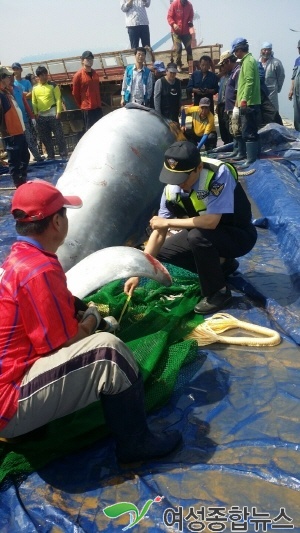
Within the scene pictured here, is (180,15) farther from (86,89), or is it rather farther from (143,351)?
(143,351)

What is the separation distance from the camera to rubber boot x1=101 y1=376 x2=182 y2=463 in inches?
86.1

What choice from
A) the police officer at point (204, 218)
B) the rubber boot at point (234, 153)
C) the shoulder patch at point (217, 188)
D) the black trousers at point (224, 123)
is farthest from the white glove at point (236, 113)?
the shoulder patch at point (217, 188)

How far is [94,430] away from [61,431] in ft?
0.58

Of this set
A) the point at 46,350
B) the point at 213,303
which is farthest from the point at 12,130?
the point at 46,350

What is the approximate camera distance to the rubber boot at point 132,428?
2.19m

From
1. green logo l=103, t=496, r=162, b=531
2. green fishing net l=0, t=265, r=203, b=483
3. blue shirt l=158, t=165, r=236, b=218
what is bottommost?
green logo l=103, t=496, r=162, b=531

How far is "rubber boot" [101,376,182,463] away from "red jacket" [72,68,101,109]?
27.2ft

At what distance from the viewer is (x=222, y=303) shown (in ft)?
12.1

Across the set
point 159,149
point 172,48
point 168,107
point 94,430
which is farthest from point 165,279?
point 172,48

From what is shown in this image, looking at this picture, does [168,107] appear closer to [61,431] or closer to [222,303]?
[222,303]

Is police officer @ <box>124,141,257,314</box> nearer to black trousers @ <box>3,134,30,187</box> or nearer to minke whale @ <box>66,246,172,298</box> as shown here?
minke whale @ <box>66,246,172,298</box>

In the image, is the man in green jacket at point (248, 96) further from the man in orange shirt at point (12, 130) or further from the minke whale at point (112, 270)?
the minke whale at point (112, 270)

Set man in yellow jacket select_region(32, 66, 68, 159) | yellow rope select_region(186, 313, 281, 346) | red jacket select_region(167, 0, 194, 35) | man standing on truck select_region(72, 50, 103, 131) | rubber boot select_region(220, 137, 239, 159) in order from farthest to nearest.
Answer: red jacket select_region(167, 0, 194, 35) < man in yellow jacket select_region(32, 66, 68, 159) < man standing on truck select_region(72, 50, 103, 131) < rubber boot select_region(220, 137, 239, 159) < yellow rope select_region(186, 313, 281, 346)

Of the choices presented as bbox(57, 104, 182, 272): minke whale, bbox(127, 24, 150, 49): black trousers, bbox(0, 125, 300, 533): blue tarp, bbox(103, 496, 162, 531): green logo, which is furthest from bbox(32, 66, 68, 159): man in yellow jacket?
bbox(103, 496, 162, 531): green logo
